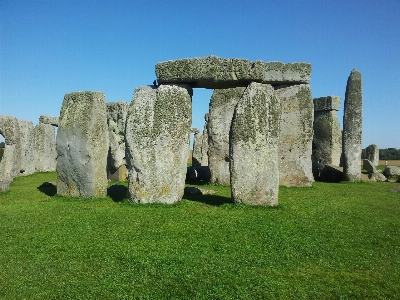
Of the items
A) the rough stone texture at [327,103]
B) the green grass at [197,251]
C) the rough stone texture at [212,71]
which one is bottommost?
the green grass at [197,251]

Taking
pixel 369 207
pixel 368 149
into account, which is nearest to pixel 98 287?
pixel 369 207

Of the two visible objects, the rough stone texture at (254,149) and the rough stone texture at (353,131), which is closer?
the rough stone texture at (254,149)

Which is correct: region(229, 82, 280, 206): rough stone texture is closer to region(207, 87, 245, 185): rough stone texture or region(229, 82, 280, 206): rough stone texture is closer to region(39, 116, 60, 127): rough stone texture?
region(207, 87, 245, 185): rough stone texture

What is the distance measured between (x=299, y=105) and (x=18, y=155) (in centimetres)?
1155

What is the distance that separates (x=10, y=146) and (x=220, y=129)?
8708 millimetres

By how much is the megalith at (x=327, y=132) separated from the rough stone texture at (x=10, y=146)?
13.6m

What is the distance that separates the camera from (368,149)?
77.1 feet

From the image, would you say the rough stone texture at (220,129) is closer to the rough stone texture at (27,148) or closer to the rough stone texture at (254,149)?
the rough stone texture at (254,149)

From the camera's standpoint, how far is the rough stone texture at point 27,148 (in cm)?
1673

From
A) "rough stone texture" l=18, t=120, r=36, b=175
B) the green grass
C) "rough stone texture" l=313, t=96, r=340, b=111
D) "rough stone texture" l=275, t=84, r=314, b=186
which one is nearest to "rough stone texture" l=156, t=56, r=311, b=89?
the green grass

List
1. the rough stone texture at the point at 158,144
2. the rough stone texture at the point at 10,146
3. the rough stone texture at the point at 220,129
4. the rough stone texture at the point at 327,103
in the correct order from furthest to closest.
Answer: the rough stone texture at the point at 327,103 < the rough stone texture at the point at 10,146 < the rough stone texture at the point at 220,129 < the rough stone texture at the point at 158,144

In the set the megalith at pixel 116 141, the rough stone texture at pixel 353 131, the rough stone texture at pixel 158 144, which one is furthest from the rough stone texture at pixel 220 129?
the rough stone texture at pixel 353 131

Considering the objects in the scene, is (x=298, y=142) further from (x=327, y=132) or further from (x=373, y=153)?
(x=373, y=153)

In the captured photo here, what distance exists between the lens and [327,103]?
18062 mm
